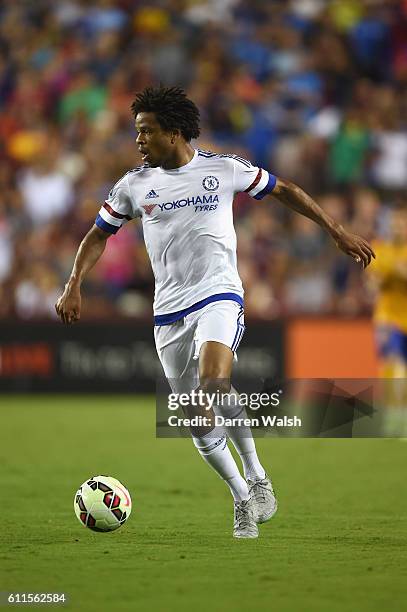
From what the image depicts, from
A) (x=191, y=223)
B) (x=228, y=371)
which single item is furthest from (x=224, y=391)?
(x=191, y=223)

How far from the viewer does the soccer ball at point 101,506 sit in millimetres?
7059

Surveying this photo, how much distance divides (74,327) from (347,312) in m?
3.62

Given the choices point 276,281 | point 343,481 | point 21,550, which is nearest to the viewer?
point 21,550

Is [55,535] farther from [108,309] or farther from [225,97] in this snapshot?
[225,97]

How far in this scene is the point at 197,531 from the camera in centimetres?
732

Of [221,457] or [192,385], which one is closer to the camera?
[221,457]

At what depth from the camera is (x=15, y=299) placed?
1684 centimetres

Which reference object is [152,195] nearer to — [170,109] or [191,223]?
[191,223]

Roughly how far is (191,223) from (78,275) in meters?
0.73

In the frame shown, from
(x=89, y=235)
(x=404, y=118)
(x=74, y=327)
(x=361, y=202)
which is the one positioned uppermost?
(x=404, y=118)

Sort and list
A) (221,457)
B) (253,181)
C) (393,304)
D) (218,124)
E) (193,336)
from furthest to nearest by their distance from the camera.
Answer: (218,124) → (393,304) → (253,181) → (193,336) → (221,457)

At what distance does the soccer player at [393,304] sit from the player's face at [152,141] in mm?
6194

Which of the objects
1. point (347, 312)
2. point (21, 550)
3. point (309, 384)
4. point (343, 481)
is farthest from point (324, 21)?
point (21, 550)

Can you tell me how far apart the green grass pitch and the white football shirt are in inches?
55.4
